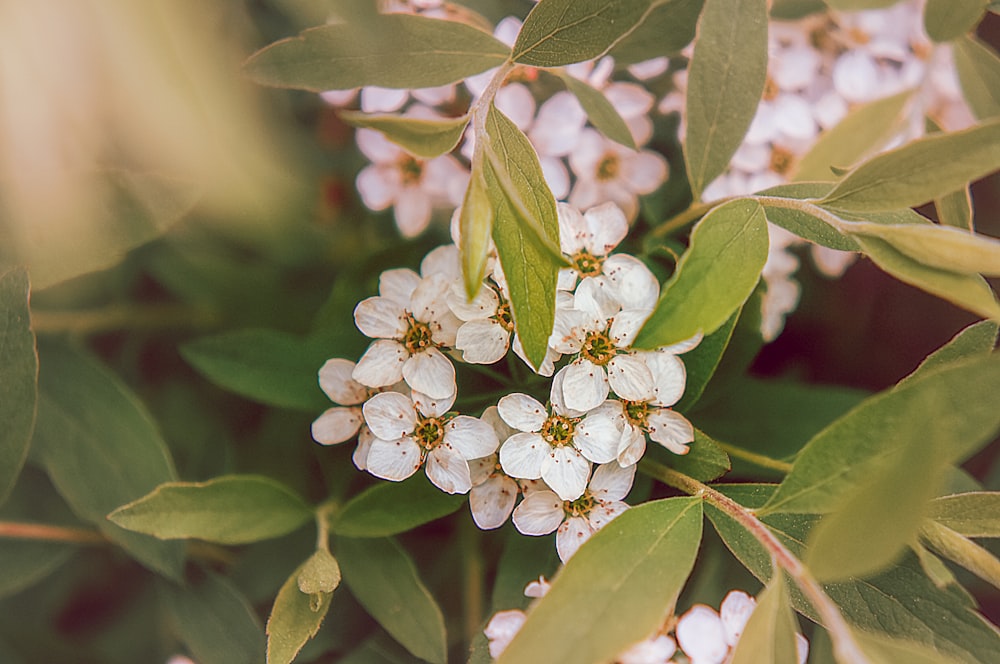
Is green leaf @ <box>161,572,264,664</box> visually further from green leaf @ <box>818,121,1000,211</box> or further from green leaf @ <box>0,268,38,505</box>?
green leaf @ <box>818,121,1000,211</box>

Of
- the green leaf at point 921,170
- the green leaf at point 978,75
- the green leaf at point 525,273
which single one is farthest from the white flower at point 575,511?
Answer: the green leaf at point 978,75

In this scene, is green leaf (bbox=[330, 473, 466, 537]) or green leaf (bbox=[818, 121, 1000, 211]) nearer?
green leaf (bbox=[818, 121, 1000, 211])

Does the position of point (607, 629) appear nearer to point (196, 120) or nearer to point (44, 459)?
point (196, 120)

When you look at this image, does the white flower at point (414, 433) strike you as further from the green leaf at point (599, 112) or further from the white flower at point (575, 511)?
the green leaf at point (599, 112)

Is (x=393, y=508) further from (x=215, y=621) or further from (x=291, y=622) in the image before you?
(x=215, y=621)

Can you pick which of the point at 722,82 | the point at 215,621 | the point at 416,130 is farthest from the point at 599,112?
the point at 215,621

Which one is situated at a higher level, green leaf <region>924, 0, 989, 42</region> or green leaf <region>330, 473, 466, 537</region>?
green leaf <region>924, 0, 989, 42</region>

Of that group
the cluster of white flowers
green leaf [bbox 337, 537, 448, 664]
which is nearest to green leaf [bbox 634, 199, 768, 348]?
A: the cluster of white flowers
